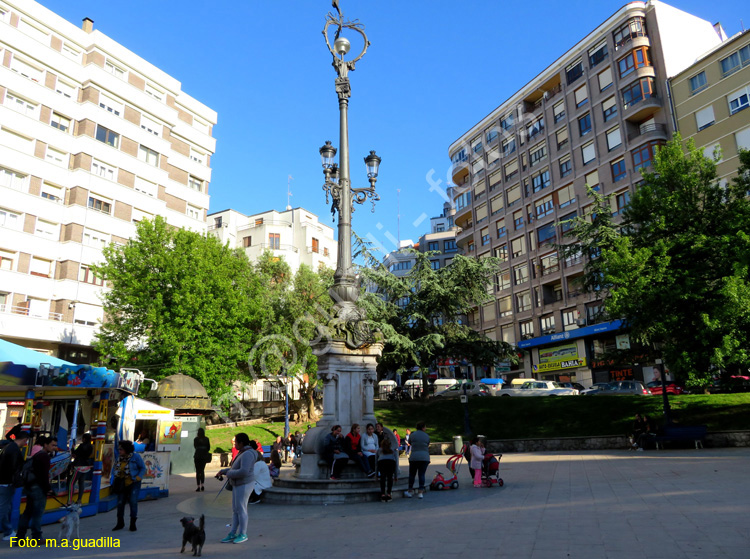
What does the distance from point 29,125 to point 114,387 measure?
2659 cm

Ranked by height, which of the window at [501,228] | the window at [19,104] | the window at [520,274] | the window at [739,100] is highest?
the window at [739,100]

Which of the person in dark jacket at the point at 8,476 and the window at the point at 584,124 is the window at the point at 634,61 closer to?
the window at the point at 584,124

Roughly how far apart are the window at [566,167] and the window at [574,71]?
690 cm

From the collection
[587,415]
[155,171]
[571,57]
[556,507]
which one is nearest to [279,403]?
[155,171]

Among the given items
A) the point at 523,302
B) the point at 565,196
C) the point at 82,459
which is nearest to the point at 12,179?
the point at 82,459

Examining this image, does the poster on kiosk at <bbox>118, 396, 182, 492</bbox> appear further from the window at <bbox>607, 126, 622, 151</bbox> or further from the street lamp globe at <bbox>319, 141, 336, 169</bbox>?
the window at <bbox>607, 126, 622, 151</bbox>

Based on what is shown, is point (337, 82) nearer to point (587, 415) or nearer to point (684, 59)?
point (587, 415)

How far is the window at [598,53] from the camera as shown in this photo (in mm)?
43562

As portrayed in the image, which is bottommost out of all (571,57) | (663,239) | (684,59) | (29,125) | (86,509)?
(86,509)

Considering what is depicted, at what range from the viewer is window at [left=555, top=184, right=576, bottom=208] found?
45.2 m

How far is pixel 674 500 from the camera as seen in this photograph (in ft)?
28.5

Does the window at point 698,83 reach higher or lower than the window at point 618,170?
higher

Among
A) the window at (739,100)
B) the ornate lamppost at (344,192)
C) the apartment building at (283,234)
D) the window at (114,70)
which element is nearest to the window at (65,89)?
the window at (114,70)

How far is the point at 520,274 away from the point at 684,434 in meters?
31.3
